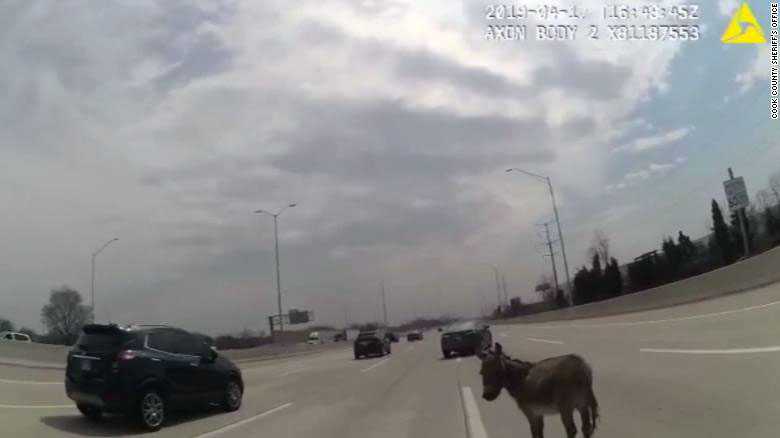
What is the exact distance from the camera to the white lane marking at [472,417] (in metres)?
9.98

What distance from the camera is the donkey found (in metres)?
5.77

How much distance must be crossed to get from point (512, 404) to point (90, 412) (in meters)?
8.33

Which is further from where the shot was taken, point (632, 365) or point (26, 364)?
point (26, 364)

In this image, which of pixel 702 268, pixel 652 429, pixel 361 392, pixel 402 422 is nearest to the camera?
A: pixel 652 429

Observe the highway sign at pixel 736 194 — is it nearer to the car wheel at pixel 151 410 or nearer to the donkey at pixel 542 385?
the car wheel at pixel 151 410

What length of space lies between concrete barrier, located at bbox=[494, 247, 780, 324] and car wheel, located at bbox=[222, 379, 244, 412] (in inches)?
882

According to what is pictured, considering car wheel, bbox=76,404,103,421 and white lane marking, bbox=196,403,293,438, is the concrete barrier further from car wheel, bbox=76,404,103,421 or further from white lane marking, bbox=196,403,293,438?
car wheel, bbox=76,404,103,421

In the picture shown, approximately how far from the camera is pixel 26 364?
3047 centimetres

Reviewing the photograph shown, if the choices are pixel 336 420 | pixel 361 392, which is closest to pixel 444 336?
pixel 361 392

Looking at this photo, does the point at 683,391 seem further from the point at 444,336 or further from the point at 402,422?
the point at 444,336

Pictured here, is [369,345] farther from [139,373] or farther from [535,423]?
[535,423]

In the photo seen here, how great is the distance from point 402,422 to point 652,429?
15.0ft

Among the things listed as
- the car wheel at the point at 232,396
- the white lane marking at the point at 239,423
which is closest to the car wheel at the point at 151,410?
the white lane marking at the point at 239,423

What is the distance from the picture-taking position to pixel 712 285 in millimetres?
32312
